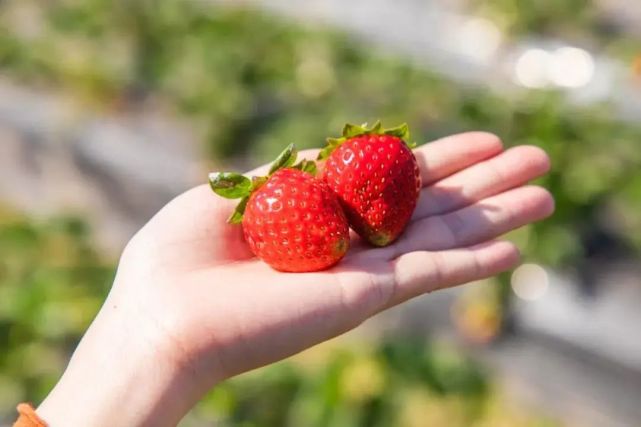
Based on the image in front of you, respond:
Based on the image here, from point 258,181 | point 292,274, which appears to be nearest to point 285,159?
point 258,181

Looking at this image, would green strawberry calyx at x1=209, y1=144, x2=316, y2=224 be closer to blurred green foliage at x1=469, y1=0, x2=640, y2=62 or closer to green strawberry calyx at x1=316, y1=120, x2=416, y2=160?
green strawberry calyx at x1=316, y1=120, x2=416, y2=160

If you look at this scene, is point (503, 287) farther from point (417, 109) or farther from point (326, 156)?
point (326, 156)

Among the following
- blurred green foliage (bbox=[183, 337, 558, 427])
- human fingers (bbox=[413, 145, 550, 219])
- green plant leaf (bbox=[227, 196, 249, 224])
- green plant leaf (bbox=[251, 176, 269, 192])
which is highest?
green plant leaf (bbox=[251, 176, 269, 192])

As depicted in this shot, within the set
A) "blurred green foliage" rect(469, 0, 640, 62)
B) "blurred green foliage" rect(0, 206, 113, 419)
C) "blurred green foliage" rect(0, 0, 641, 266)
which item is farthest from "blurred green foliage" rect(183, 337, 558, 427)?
"blurred green foliage" rect(469, 0, 640, 62)

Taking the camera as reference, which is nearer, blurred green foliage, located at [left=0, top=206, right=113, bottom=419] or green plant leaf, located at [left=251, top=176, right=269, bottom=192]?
green plant leaf, located at [left=251, top=176, right=269, bottom=192]

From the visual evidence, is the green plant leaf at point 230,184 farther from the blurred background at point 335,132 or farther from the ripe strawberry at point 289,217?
the blurred background at point 335,132

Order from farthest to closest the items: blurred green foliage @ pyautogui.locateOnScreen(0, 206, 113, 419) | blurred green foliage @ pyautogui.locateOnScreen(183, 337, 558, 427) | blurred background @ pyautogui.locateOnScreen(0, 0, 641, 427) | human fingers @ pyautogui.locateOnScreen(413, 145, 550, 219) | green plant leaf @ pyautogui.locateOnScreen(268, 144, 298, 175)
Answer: blurred green foliage @ pyautogui.locateOnScreen(0, 206, 113, 419), blurred background @ pyautogui.locateOnScreen(0, 0, 641, 427), blurred green foliage @ pyautogui.locateOnScreen(183, 337, 558, 427), human fingers @ pyautogui.locateOnScreen(413, 145, 550, 219), green plant leaf @ pyautogui.locateOnScreen(268, 144, 298, 175)
